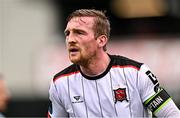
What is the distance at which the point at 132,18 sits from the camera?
43.4 ft

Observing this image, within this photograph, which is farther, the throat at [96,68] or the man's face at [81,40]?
the throat at [96,68]

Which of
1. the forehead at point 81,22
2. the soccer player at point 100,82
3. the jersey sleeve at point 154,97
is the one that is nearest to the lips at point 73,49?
the soccer player at point 100,82

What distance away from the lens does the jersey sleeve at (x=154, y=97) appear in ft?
17.6

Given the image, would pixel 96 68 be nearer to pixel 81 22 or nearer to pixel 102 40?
pixel 102 40

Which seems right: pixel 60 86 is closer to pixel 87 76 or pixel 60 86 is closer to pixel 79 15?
pixel 87 76

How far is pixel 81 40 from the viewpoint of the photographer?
5.39m

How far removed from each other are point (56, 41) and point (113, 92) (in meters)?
8.49

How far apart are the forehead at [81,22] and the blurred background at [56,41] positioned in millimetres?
7632

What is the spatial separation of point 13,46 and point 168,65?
3.46 metres

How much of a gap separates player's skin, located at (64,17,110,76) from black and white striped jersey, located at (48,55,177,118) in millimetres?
65

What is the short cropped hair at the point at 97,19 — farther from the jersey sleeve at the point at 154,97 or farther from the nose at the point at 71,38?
A: the jersey sleeve at the point at 154,97

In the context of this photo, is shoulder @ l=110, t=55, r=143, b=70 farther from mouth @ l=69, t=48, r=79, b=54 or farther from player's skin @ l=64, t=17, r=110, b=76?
mouth @ l=69, t=48, r=79, b=54

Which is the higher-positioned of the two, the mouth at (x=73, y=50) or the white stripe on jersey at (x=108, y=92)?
the mouth at (x=73, y=50)

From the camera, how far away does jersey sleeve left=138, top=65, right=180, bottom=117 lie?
538cm
